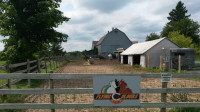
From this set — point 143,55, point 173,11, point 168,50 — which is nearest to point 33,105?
point 143,55

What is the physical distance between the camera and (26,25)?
10.1m

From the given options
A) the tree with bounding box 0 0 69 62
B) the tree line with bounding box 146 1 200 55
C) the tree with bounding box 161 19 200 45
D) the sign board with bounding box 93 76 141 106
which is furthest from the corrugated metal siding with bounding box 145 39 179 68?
the tree with bounding box 161 19 200 45

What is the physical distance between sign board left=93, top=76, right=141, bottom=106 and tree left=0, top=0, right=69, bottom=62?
8.04m

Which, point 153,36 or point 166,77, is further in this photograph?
point 153,36

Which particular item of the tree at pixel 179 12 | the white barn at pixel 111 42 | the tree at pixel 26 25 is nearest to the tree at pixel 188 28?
the tree at pixel 179 12

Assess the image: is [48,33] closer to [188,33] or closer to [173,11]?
[188,33]

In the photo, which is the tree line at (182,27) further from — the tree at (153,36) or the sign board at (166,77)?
the sign board at (166,77)

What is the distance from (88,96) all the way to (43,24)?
6.71 metres

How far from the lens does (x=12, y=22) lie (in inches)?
391

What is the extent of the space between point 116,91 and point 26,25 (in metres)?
8.81

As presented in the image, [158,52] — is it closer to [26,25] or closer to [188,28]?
[26,25]

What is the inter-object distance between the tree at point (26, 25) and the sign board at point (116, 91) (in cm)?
804

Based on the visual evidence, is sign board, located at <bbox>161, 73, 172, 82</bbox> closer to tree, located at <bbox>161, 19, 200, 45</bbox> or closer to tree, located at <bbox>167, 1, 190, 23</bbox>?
tree, located at <bbox>161, 19, 200, 45</bbox>

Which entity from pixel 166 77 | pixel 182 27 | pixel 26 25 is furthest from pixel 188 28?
pixel 166 77
